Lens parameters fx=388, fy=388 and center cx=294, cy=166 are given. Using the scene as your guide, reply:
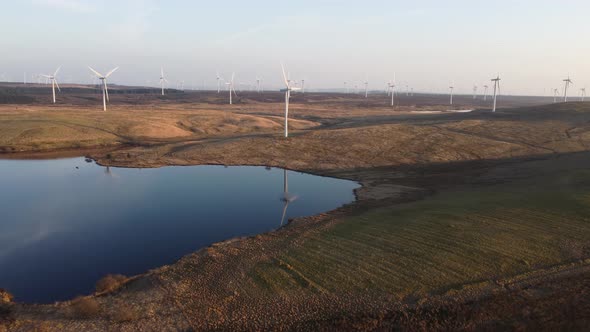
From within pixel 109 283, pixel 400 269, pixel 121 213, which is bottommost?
pixel 121 213

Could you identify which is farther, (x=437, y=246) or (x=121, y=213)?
(x=121, y=213)

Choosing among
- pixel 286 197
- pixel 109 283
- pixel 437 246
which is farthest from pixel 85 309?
pixel 286 197

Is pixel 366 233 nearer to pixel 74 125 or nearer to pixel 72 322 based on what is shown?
pixel 72 322

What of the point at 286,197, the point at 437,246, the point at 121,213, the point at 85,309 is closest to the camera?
the point at 85,309

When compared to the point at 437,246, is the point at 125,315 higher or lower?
lower

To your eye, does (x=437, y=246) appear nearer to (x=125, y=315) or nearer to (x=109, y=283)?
(x=125, y=315)

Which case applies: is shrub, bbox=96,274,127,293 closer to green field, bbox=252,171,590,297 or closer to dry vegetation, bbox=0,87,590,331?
dry vegetation, bbox=0,87,590,331

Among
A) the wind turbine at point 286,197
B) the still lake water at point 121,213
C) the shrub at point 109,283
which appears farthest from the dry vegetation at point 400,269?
the wind turbine at point 286,197
